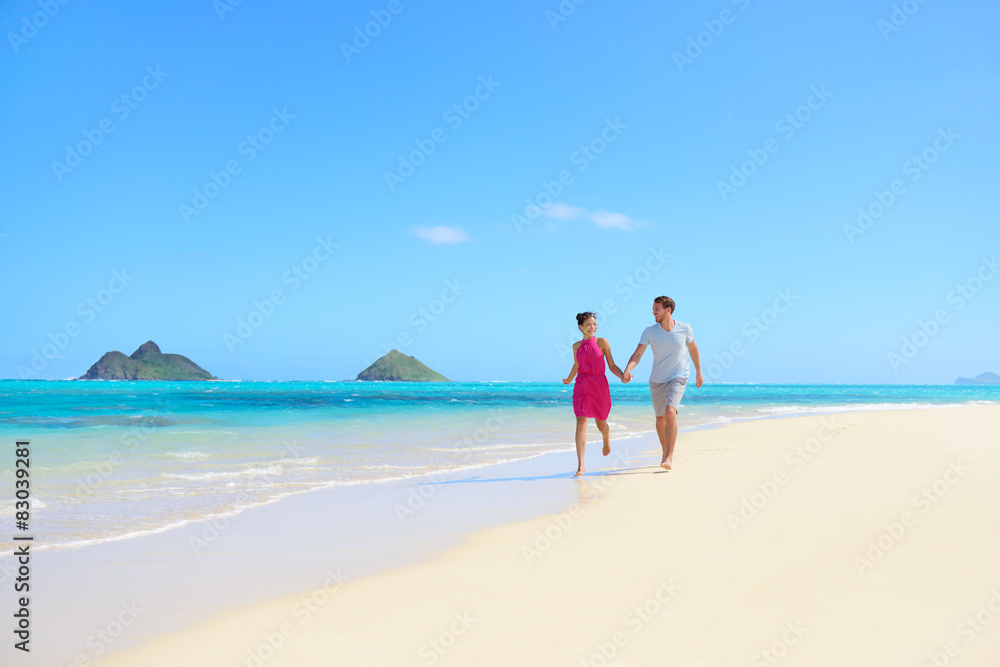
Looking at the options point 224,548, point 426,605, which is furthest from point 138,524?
point 426,605

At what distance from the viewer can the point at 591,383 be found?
7.32m

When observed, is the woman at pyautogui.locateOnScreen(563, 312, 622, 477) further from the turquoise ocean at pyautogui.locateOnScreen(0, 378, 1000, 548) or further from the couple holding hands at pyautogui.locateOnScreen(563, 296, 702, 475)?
the turquoise ocean at pyautogui.locateOnScreen(0, 378, 1000, 548)

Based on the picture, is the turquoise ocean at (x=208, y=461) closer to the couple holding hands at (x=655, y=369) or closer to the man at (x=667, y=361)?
the couple holding hands at (x=655, y=369)

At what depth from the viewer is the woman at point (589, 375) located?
728 cm

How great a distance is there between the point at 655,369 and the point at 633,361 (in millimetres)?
309

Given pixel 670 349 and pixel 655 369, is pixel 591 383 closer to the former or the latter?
pixel 655 369

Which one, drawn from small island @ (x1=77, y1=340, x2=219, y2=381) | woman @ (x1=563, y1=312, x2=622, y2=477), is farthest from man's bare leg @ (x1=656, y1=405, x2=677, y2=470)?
small island @ (x1=77, y1=340, x2=219, y2=381)

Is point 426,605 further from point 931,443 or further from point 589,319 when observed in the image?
point 931,443

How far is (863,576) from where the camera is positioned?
9.87ft

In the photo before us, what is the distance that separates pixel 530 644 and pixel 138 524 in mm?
3752

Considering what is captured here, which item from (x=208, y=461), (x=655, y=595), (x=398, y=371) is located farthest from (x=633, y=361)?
(x=398, y=371)

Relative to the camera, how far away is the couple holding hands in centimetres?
714

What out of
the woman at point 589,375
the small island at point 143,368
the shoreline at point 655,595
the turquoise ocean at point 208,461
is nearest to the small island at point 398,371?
the small island at point 143,368

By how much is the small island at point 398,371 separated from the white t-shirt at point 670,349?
384ft
